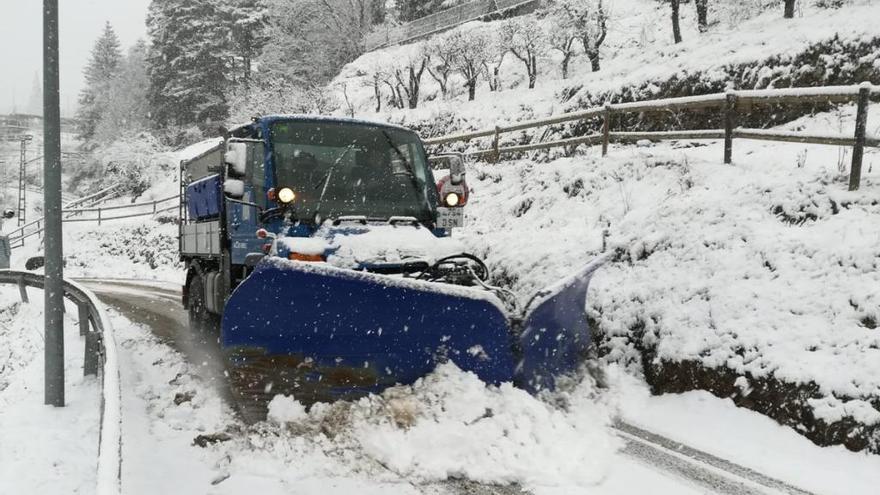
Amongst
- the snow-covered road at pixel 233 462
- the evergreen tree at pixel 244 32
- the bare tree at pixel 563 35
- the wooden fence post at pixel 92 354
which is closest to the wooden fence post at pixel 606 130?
the snow-covered road at pixel 233 462

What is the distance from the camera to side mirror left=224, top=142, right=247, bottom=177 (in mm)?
5273

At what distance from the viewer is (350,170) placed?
571cm

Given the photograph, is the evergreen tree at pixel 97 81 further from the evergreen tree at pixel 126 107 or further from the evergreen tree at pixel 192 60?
the evergreen tree at pixel 192 60

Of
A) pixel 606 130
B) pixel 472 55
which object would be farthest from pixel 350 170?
pixel 472 55

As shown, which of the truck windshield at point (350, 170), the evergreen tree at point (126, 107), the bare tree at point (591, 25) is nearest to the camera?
the truck windshield at point (350, 170)

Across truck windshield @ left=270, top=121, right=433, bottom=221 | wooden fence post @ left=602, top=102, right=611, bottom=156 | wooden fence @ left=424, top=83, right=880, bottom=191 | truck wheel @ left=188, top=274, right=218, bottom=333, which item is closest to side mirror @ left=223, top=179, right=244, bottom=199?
truck windshield @ left=270, top=121, right=433, bottom=221

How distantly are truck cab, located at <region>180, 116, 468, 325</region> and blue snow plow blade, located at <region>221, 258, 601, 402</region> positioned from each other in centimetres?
68

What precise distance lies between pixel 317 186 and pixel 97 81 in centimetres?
6581

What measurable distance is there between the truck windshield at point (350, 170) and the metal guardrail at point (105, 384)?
1943 millimetres

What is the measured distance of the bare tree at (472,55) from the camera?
77.7 ft

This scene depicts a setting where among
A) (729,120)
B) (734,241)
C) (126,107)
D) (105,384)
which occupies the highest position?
(126,107)

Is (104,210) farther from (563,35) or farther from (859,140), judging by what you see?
(859,140)

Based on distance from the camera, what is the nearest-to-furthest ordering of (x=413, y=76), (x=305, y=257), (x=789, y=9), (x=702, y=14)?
1. (x=305, y=257)
2. (x=789, y=9)
3. (x=702, y=14)
4. (x=413, y=76)

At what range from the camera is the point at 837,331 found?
493 cm
